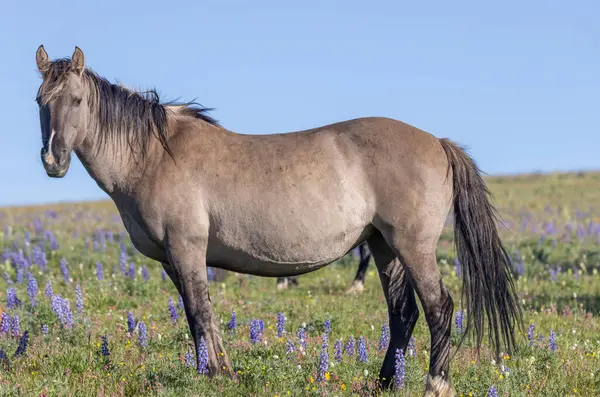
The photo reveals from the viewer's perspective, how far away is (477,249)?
7.29 meters

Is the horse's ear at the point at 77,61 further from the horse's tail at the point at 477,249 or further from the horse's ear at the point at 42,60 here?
the horse's tail at the point at 477,249

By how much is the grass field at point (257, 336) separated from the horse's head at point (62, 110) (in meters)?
1.95

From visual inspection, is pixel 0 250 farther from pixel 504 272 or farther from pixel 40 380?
pixel 504 272

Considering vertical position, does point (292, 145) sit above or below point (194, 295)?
above

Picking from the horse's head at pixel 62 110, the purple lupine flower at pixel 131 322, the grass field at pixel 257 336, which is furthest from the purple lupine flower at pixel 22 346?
the horse's head at pixel 62 110

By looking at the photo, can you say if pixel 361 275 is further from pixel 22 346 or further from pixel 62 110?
pixel 62 110

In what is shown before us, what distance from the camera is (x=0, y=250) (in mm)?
18094

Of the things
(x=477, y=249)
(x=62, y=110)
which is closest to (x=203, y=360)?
(x=62, y=110)

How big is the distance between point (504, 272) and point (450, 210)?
78cm

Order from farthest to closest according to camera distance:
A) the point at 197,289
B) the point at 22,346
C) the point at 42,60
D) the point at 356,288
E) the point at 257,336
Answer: the point at 356,288
the point at 257,336
the point at 22,346
the point at 42,60
the point at 197,289

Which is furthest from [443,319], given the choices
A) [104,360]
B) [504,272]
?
[104,360]

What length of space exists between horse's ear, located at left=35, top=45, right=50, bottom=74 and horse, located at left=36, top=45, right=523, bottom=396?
0.4 inches

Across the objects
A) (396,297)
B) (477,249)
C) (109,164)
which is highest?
(109,164)

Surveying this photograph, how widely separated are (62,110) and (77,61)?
54 cm
